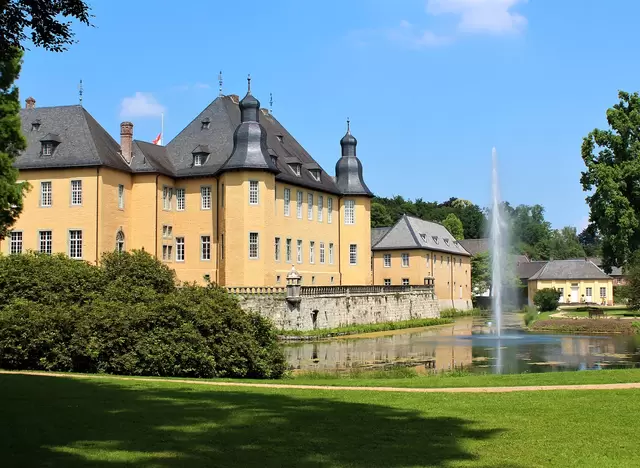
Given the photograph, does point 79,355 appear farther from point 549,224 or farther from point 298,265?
point 549,224

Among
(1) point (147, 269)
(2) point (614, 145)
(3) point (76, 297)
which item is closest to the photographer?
(3) point (76, 297)

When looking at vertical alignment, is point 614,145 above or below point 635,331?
above

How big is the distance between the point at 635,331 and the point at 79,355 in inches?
1123

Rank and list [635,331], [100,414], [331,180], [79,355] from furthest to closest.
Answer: [331,180], [635,331], [79,355], [100,414]

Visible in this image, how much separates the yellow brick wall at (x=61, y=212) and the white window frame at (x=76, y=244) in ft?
0.54

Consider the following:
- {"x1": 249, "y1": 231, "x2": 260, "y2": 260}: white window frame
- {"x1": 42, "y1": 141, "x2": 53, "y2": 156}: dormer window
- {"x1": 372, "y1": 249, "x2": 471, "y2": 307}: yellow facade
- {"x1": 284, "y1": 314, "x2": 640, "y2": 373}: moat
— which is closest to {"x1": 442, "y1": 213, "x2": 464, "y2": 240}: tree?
{"x1": 372, "y1": 249, "x2": 471, "y2": 307}: yellow facade

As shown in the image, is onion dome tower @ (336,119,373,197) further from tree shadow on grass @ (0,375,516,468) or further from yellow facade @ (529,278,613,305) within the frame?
tree shadow on grass @ (0,375,516,468)

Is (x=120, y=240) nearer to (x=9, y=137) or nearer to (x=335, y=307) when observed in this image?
(x=335, y=307)

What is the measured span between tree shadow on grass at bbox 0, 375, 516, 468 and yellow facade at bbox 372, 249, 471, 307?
5034 centimetres

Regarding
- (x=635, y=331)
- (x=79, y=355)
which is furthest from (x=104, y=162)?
(x=635, y=331)

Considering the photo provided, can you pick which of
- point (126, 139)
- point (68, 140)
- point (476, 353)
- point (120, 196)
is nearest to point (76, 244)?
point (120, 196)

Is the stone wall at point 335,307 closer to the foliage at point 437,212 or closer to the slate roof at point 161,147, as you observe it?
the slate roof at point 161,147

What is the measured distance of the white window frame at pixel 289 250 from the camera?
153 ft

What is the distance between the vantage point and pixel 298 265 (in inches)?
1901
